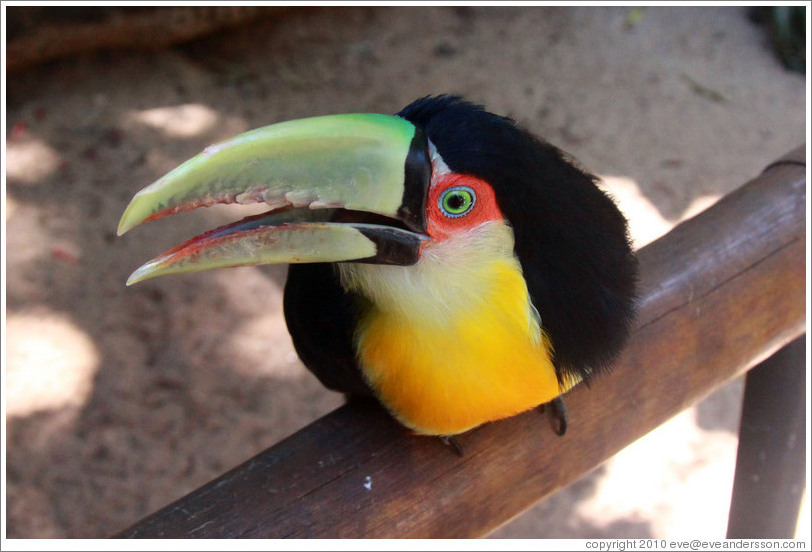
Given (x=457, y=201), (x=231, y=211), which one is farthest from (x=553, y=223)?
(x=231, y=211)

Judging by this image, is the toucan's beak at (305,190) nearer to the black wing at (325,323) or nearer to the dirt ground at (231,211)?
the black wing at (325,323)

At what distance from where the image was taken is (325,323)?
201 cm

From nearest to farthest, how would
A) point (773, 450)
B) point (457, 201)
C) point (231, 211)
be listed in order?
point (457, 201) < point (773, 450) < point (231, 211)

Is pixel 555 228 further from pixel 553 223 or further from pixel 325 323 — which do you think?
pixel 325 323

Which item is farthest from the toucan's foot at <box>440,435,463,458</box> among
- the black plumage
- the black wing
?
the black plumage

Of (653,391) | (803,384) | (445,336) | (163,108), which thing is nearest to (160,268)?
(445,336)

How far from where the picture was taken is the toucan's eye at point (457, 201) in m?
1.67

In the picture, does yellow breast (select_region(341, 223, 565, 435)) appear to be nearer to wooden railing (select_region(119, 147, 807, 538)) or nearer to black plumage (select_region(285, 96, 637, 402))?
black plumage (select_region(285, 96, 637, 402))

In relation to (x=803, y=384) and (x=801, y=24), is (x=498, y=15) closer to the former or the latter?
(x=801, y=24)

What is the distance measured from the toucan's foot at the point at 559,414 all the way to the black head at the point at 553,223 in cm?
25

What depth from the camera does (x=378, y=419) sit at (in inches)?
81.0

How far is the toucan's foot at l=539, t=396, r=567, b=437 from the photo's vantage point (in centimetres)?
207

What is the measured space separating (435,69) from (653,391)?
3.96 meters

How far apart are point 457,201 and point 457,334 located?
284mm
